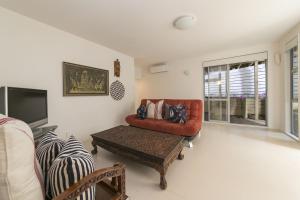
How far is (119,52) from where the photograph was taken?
3.73 m

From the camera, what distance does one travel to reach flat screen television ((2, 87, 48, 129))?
59.0 inches

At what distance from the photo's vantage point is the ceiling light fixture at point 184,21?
6.85ft

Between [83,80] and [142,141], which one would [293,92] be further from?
[83,80]

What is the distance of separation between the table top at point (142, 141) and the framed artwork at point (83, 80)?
1.15 meters

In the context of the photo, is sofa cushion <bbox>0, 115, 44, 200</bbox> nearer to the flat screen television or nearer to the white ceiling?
the flat screen television

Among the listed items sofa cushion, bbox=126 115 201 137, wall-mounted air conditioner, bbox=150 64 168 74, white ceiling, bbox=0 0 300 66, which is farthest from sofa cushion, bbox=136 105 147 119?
wall-mounted air conditioner, bbox=150 64 168 74

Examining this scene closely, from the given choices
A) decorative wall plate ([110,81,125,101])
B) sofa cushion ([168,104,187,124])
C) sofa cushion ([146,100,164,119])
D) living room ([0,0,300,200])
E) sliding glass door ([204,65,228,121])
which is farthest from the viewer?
sliding glass door ([204,65,228,121])

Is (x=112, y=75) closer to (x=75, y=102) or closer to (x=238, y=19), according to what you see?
(x=75, y=102)

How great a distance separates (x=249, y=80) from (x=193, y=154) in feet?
9.31

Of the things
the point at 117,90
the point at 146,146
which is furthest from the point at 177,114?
the point at 117,90

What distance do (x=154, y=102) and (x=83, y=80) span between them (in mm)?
→ 1682

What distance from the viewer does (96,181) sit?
2.39 feet

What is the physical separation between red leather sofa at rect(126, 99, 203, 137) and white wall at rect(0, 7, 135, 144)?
866 millimetres

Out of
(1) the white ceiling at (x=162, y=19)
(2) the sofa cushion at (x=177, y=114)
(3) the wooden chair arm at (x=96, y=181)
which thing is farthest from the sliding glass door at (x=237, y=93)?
(3) the wooden chair arm at (x=96, y=181)
